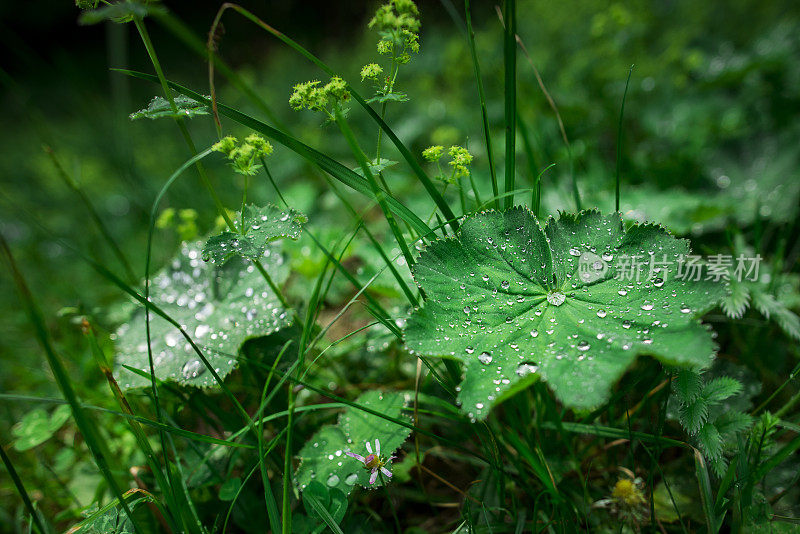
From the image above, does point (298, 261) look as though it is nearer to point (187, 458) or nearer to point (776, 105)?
point (187, 458)

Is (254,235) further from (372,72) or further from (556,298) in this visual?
(556,298)

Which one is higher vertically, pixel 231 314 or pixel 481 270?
pixel 231 314

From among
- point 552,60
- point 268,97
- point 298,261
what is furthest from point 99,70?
point 298,261

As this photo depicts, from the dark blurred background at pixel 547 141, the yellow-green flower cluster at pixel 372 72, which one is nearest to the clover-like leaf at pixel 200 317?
the dark blurred background at pixel 547 141

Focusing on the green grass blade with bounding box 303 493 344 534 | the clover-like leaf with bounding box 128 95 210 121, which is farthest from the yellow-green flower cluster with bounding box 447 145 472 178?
the green grass blade with bounding box 303 493 344 534

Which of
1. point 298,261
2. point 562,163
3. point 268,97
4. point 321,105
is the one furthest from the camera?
point 268,97

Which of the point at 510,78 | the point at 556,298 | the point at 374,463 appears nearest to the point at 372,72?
the point at 510,78
